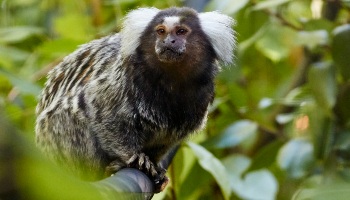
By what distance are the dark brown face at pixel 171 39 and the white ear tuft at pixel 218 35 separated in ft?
0.33

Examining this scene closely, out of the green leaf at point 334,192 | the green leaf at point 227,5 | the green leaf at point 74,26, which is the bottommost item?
the green leaf at point 74,26

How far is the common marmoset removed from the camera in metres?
1.76

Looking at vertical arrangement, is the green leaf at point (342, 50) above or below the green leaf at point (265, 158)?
above

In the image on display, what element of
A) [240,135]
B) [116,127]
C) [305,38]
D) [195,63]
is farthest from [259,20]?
[116,127]

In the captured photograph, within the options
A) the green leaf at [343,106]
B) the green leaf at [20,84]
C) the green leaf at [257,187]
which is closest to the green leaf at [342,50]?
the green leaf at [343,106]

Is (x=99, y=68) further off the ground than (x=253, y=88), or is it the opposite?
(x=99, y=68)

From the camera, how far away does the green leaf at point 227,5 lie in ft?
7.66

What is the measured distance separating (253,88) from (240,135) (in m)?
1.11

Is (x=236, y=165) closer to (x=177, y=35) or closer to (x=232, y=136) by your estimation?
(x=232, y=136)

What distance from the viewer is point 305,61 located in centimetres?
320

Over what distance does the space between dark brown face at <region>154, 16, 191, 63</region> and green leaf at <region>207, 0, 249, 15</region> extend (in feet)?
1.80

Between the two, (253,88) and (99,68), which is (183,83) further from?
(253,88)

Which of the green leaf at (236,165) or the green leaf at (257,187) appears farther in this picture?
the green leaf at (236,165)

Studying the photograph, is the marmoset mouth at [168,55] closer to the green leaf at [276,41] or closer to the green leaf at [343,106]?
the green leaf at [343,106]
